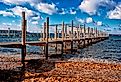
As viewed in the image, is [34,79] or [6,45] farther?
[6,45]

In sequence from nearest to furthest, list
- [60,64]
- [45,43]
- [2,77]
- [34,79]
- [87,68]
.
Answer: [34,79], [2,77], [87,68], [60,64], [45,43]

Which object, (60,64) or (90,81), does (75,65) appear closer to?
(60,64)

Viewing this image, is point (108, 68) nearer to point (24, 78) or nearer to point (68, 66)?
point (68, 66)

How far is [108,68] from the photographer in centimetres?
1808

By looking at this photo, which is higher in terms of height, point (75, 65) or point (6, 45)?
point (6, 45)

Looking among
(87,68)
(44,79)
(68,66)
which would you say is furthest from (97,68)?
(44,79)

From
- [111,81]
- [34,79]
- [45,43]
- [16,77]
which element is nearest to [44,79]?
[34,79]

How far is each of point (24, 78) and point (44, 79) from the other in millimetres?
1017

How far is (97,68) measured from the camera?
17609 millimetres

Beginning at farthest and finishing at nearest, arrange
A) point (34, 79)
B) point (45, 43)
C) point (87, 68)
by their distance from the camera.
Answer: point (45, 43) → point (87, 68) → point (34, 79)

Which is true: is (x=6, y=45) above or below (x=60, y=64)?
above

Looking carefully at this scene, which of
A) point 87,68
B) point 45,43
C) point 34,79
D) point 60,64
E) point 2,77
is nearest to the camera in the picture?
point 34,79

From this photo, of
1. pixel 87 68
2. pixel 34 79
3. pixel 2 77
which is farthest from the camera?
pixel 87 68

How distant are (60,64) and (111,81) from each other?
678 cm
